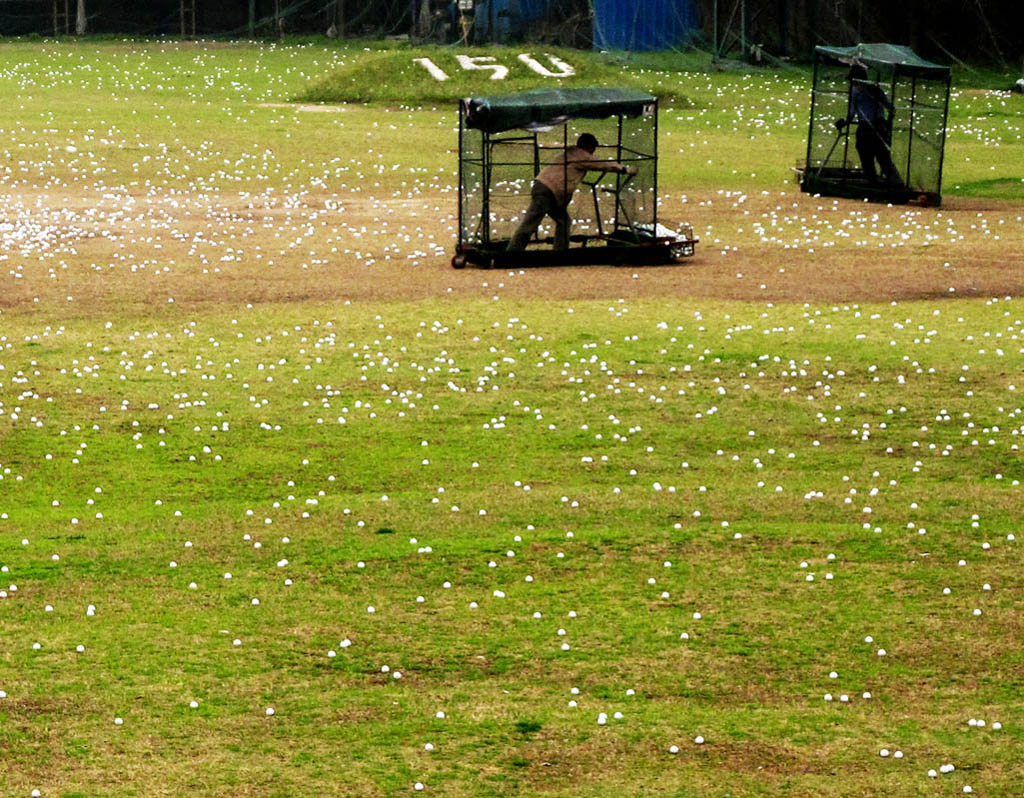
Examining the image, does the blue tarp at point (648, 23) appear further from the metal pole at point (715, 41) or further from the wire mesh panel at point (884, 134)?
the wire mesh panel at point (884, 134)

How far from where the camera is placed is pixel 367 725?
984 cm

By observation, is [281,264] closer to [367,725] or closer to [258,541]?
[258,541]

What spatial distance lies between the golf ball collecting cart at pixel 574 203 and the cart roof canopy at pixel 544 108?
0.05 ft

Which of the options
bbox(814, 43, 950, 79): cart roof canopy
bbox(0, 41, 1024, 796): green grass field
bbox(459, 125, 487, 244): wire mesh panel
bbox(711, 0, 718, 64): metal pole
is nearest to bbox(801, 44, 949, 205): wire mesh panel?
bbox(814, 43, 950, 79): cart roof canopy

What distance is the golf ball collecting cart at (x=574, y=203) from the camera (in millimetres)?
23656

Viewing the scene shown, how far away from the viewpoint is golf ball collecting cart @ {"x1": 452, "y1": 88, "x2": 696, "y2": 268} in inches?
931

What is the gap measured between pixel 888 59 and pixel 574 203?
24.9 ft

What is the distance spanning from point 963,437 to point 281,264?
1212cm

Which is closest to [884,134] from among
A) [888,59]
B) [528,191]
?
[888,59]

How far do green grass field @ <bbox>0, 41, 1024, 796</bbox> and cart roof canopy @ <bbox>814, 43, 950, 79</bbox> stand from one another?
256 centimetres

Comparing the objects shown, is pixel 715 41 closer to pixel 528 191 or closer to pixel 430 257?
pixel 528 191

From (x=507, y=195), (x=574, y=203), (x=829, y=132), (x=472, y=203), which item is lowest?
(x=574, y=203)

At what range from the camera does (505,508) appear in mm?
14016

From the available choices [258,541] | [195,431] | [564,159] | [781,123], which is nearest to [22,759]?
[258,541]
